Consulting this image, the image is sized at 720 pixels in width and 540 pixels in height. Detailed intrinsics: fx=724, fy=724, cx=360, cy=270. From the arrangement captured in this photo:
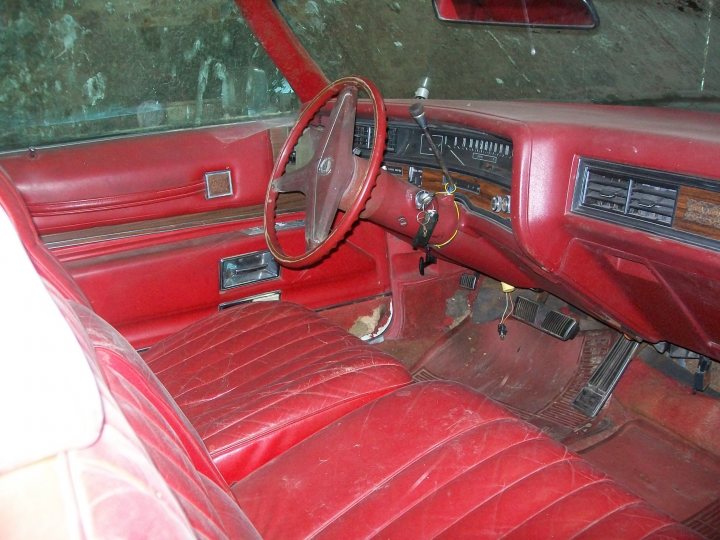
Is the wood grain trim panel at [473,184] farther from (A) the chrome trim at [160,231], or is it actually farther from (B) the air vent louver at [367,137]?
(A) the chrome trim at [160,231]

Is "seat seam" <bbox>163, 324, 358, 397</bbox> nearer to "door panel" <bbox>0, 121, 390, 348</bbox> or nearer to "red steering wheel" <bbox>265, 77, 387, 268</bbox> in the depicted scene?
"red steering wheel" <bbox>265, 77, 387, 268</bbox>

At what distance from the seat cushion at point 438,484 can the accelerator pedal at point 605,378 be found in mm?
1018

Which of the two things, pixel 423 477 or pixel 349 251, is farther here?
pixel 349 251

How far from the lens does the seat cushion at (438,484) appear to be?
1.31 meters

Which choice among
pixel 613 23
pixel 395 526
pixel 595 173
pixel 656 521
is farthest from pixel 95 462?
pixel 613 23

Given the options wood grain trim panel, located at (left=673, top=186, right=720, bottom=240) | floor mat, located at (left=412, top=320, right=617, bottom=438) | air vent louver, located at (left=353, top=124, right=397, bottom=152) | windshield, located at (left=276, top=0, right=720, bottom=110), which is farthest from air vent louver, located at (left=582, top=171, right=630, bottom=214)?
floor mat, located at (left=412, top=320, right=617, bottom=438)

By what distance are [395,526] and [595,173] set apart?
0.94 metres

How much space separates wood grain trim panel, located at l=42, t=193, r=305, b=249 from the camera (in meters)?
2.38

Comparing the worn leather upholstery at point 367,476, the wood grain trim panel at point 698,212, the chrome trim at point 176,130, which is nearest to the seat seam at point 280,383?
the worn leather upholstery at point 367,476

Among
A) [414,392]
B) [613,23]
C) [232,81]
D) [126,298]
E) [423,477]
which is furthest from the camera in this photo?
[232,81]

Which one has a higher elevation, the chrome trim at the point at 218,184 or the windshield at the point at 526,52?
the windshield at the point at 526,52

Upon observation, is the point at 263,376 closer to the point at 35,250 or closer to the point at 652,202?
the point at 35,250

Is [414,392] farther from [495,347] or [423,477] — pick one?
[495,347]

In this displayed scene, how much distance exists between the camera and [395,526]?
1345 millimetres
